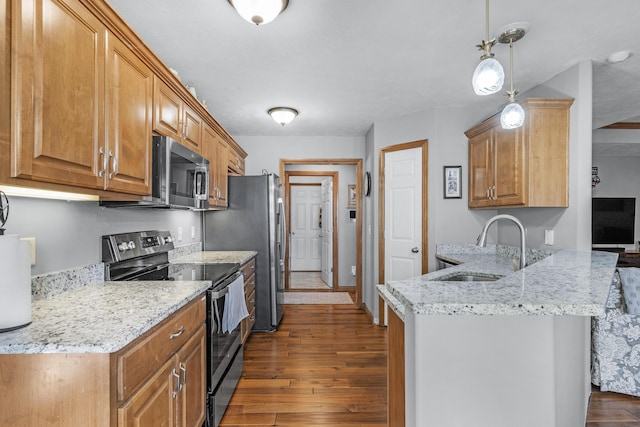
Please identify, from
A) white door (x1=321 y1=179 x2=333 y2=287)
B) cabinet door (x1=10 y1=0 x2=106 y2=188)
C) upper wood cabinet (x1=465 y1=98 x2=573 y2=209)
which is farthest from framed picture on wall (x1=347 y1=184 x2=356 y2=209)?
cabinet door (x1=10 y1=0 x2=106 y2=188)

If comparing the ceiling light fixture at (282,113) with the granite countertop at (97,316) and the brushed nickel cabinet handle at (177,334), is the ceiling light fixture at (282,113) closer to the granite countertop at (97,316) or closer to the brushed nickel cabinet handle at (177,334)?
the granite countertop at (97,316)

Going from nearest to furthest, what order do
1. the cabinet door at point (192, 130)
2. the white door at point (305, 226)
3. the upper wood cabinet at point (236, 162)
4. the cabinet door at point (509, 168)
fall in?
1. the cabinet door at point (192, 130)
2. the cabinet door at point (509, 168)
3. the upper wood cabinet at point (236, 162)
4. the white door at point (305, 226)

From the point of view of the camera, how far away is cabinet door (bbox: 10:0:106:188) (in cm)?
102

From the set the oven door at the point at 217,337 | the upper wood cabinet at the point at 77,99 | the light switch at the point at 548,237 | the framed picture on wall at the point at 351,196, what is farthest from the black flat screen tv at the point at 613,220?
the upper wood cabinet at the point at 77,99

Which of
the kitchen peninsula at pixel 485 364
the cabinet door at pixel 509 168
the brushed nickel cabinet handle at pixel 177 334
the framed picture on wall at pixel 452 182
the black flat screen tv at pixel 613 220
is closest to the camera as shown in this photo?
the kitchen peninsula at pixel 485 364

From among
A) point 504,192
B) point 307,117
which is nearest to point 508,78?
point 504,192

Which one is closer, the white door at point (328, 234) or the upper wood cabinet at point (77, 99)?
the upper wood cabinet at point (77, 99)

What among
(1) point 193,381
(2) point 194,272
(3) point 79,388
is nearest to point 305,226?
(2) point 194,272

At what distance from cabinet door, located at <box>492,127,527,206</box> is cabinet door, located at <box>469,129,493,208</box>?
98mm

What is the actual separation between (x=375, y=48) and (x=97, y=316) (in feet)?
6.98

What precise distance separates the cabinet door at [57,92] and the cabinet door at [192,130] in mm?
945

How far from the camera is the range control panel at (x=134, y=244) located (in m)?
1.94

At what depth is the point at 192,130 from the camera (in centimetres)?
249

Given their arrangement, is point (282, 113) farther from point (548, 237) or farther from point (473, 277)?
point (548, 237)
